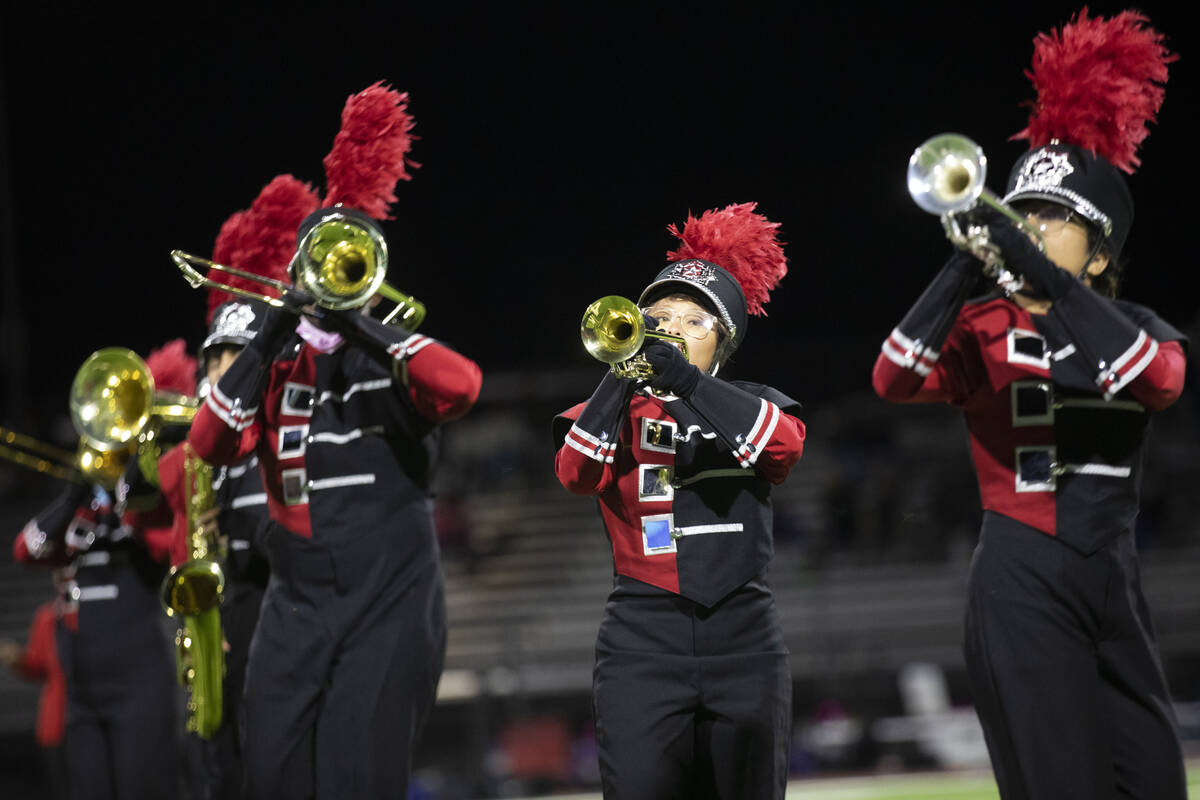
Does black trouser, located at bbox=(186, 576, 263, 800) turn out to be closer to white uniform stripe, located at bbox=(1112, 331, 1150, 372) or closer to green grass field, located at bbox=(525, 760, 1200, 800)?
white uniform stripe, located at bbox=(1112, 331, 1150, 372)

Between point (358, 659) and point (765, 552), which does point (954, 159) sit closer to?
point (765, 552)

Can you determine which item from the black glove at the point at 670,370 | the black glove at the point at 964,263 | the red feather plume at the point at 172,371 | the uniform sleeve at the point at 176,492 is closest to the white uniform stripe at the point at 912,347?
the black glove at the point at 964,263

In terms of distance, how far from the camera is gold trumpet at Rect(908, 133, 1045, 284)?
292 centimetres

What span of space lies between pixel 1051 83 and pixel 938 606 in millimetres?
9072

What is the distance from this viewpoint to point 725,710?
3.25 meters

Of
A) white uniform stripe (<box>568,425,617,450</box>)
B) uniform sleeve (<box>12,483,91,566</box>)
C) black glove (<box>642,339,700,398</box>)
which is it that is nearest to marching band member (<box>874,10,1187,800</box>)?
black glove (<box>642,339,700,398</box>)

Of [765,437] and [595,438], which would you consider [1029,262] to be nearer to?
[765,437]

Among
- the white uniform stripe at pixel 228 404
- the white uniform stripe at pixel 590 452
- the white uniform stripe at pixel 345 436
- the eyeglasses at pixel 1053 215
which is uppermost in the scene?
the eyeglasses at pixel 1053 215

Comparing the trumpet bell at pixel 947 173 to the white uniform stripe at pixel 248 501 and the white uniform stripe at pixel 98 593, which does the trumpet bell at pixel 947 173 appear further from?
the white uniform stripe at pixel 98 593

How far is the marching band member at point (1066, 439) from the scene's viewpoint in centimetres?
299

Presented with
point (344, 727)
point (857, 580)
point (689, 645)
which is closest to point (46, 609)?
point (344, 727)

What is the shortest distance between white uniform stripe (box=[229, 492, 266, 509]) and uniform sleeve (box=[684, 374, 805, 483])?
1967 mm

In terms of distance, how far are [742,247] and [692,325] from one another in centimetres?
40

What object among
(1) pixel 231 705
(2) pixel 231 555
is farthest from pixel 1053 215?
(1) pixel 231 705
